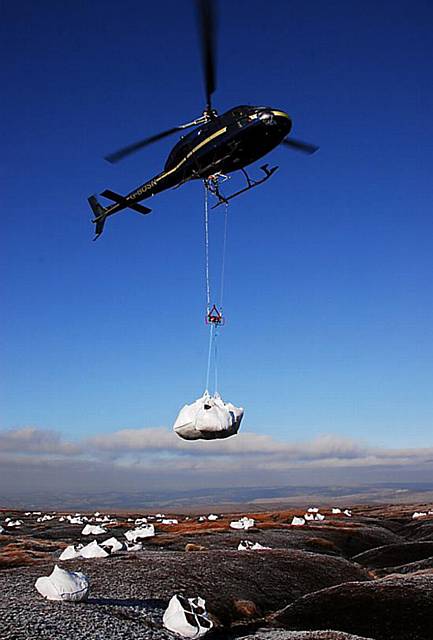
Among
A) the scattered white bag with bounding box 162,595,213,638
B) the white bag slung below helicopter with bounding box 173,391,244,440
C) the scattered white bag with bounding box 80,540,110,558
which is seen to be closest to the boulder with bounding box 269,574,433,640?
the scattered white bag with bounding box 162,595,213,638

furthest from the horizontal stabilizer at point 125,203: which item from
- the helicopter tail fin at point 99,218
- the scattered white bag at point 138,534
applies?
the scattered white bag at point 138,534

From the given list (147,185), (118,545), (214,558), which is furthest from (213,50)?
(118,545)

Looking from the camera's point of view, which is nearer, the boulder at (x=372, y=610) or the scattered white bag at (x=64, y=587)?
the scattered white bag at (x=64, y=587)

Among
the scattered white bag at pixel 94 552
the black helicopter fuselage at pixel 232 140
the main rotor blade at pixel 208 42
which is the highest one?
the main rotor blade at pixel 208 42

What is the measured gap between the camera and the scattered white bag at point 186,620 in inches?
808

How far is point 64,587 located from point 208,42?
22139 millimetres

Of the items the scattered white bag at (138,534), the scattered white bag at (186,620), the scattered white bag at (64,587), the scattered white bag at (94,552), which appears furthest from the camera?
the scattered white bag at (138,534)

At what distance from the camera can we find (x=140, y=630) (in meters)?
20.1

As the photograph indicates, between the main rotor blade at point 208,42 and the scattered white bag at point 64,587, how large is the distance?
2159 cm

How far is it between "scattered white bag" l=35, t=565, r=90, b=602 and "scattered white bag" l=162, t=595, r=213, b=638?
326 centimetres

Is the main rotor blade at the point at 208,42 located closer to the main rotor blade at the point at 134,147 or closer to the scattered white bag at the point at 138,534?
the main rotor blade at the point at 134,147

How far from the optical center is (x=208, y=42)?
26.4 m

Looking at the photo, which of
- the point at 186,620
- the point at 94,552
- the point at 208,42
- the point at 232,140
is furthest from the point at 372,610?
the point at 208,42

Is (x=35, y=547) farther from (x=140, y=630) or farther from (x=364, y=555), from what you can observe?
(x=140, y=630)
